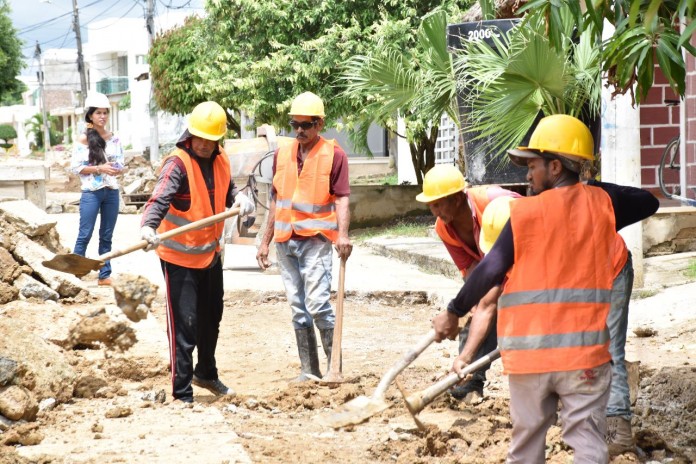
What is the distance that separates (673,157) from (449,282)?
8.65 feet

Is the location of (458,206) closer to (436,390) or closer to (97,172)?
(436,390)

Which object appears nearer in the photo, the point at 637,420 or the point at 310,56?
the point at 637,420

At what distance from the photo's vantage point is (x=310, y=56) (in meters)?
17.2

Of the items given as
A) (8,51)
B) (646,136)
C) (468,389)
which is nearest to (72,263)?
(468,389)

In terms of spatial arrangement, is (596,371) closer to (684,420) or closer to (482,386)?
(684,420)

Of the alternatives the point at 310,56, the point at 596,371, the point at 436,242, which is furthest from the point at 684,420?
the point at 310,56

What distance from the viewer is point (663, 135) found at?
10.7 m

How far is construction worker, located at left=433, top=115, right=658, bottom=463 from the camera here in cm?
358

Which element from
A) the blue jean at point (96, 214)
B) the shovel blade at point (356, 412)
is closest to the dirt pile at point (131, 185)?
the blue jean at point (96, 214)

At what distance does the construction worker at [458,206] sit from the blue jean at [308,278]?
4.44 feet

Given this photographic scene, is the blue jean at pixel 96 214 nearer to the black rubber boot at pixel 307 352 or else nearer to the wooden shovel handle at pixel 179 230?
the black rubber boot at pixel 307 352

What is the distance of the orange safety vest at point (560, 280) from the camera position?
141 inches

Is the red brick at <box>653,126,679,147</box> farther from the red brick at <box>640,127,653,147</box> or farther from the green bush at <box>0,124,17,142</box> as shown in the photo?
the green bush at <box>0,124,17,142</box>

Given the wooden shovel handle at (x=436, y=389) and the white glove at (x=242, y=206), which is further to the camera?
the white glove at (x=242, y=206)
